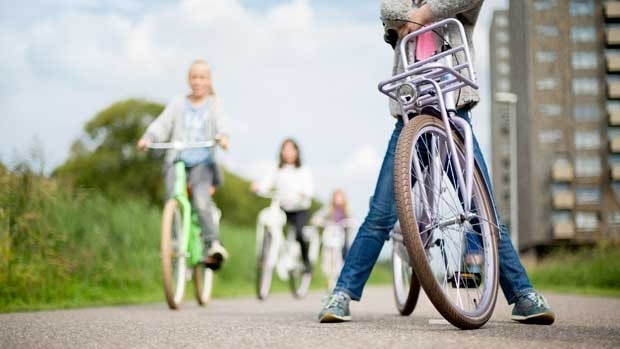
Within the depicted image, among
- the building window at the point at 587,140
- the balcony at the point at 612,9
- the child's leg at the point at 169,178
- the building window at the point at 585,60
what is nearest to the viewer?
the child's leg at the point at 169,178

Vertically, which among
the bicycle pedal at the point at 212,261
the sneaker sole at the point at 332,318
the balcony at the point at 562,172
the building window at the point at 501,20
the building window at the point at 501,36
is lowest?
the sneaker sole at the point at 332,318

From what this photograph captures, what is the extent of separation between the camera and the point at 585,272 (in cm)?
1311

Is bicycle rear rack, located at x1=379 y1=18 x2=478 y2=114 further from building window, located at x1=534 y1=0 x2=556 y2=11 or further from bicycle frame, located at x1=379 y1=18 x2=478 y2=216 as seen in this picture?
building window, located at x1=534 y1=0 x2=556 y2=11

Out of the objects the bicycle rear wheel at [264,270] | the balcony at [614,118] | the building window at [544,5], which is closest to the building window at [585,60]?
the balcony at [614,118]

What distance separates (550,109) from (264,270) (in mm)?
38835

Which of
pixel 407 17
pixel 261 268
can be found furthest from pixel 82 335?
pixel 261 268

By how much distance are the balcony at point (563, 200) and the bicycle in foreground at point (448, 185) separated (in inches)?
→ 1791

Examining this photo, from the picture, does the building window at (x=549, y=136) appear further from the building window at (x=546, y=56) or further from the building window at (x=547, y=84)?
the building window at (x=546, y=56)

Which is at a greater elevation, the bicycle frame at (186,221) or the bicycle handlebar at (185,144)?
the bicycle handlebar at (185,144)

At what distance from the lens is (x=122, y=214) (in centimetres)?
987

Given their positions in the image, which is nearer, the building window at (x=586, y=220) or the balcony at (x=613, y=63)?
the balcony at (x=613, y=63)

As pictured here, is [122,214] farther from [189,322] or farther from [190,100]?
[189,322]

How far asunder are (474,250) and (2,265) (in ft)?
12.8

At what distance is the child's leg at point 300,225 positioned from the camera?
10.2 metres
